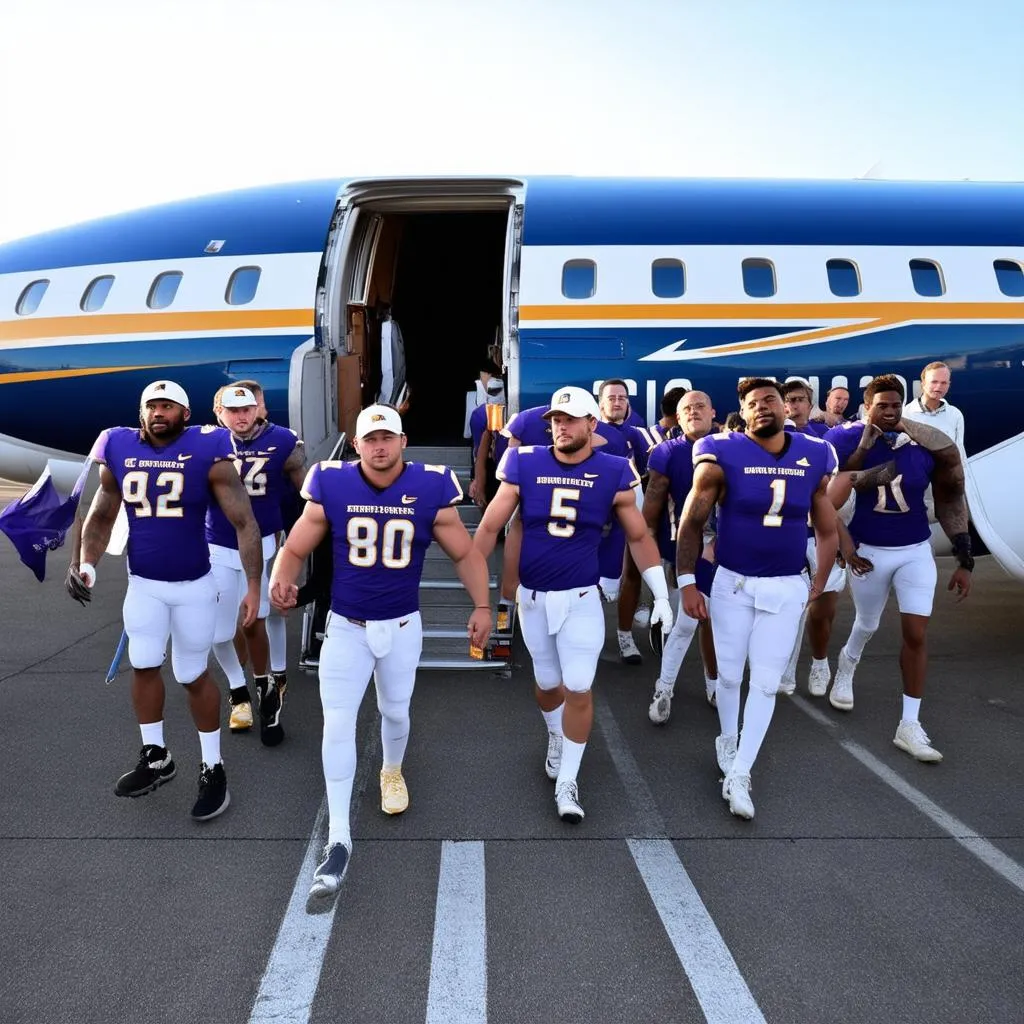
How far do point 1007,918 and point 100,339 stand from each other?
8670 mm

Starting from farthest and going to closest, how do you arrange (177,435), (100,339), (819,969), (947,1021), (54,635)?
1. (100,339)
2. (54,635)
3. (177,435)
4. (819,969)
5. (947,1021)

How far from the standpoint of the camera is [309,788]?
4570 millimetres

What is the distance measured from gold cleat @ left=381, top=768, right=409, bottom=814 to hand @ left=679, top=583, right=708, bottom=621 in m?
1.78

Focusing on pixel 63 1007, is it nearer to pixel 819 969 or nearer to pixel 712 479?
pixel 819 969

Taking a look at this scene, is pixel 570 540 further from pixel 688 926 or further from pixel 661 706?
pixel 661 706

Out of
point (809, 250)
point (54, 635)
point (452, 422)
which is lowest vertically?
point (54, 635)

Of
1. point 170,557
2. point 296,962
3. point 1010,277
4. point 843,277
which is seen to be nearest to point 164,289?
point 170,557

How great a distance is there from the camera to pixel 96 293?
845cm

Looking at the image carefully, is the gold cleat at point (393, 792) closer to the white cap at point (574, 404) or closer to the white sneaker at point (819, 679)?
the white cap at point (574, 404)

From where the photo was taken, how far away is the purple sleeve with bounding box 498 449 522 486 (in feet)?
13.9

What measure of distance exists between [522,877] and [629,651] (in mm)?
3359

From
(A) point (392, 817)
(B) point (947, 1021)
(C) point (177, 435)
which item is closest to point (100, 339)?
(C) point (177, 435)

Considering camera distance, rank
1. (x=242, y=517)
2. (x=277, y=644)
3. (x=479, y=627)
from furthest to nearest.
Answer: (x=277, y=644) < (x=242, y=517) < (x=479, y=627)

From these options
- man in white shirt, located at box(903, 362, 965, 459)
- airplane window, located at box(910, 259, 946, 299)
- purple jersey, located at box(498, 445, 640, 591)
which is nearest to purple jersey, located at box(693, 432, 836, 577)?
purple jersey, located at box(498, 445, 640, 591)
